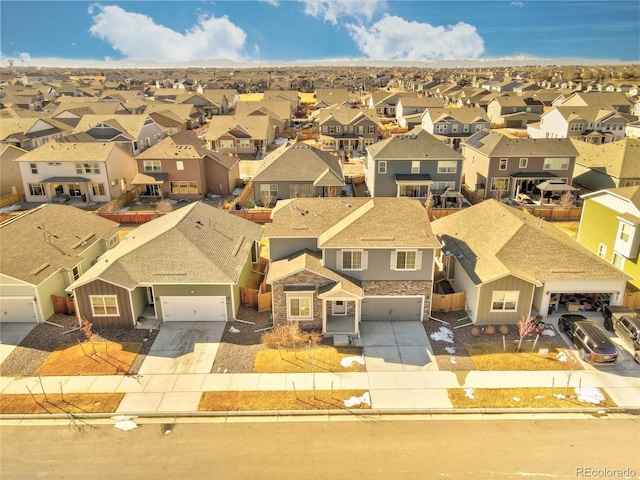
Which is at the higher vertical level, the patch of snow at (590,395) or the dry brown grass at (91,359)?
the dry brown grass at (91,359)

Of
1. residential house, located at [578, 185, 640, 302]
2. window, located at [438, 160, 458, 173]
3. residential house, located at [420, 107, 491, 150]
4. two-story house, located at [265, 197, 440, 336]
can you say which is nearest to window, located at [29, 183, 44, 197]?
two-story house, located at [265, 197, 440, 336]

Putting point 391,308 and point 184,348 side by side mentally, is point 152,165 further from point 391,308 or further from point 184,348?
point 391,308

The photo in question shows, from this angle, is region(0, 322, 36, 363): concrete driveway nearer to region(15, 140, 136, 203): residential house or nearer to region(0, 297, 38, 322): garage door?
region(0, 297, 38, 322): garage door

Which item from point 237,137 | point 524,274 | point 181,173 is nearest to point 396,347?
point 524,274

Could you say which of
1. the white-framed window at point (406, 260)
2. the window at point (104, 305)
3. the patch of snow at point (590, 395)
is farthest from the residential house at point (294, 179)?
the patch of snow at point (590, 395)

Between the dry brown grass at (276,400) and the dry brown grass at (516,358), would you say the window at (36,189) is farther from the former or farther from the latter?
the dry brown grass at (516,358)
